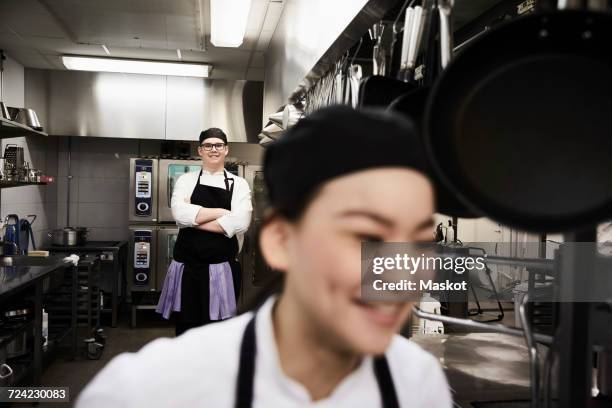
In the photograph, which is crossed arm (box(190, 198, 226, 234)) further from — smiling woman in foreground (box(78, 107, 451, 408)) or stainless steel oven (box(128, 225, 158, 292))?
stainless steel oven (box(128, 225, 158, 292))

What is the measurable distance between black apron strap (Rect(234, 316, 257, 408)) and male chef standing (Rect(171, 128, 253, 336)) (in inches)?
84.1

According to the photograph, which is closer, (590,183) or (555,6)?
(590,183)

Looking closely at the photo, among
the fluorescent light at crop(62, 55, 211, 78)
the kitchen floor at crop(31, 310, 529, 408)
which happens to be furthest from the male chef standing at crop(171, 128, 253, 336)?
the fluorescent light at crop(62, 55, 211, 78)

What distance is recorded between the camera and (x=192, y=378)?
56cm

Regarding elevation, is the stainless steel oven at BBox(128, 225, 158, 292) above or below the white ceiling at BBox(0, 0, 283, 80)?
below

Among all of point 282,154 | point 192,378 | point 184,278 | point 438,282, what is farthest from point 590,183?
point 184,278

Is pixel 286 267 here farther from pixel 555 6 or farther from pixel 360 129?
pixel 555 6

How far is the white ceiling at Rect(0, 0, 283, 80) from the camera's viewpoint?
10.9 feet

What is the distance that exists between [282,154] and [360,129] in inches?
2.9

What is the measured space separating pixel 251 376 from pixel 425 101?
0.47 metres

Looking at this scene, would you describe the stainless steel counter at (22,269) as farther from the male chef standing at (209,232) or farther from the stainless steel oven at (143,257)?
the stainless steel oven at (143,257)

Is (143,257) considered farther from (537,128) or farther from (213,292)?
(537,128)

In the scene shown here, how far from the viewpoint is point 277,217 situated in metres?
0.51

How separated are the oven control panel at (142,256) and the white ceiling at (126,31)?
153cm
